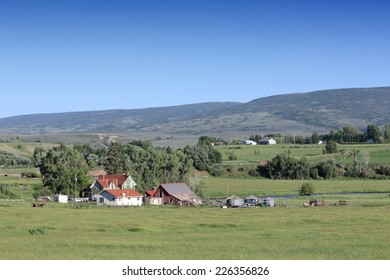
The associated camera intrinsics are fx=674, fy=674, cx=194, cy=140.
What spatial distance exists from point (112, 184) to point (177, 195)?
8428 mm

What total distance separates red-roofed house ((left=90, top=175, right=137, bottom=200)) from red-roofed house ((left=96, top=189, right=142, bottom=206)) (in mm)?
4723

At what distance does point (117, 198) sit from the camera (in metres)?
67.4

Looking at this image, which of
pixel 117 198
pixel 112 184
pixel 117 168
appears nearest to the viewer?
pixel 117 198

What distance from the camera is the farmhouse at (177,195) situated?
69875mm

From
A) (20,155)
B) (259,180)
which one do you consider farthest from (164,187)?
(20,155)

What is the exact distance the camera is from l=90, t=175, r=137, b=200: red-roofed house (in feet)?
244

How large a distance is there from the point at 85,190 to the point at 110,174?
6788mm

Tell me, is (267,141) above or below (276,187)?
above

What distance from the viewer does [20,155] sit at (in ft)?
538

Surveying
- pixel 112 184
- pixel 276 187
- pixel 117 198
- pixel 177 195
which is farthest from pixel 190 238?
pixel 276 187

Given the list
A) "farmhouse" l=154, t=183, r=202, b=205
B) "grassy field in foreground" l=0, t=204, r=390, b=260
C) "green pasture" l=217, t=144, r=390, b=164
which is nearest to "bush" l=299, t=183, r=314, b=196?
"farmhouse" l=154, t=183, r=202, b=205

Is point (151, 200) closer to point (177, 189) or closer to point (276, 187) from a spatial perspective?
point (177, 189)

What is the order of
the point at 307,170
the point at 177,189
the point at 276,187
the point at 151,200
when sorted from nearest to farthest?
the point at 151,200
the point at 177,189
the point at 276,187
the point at 307,170
